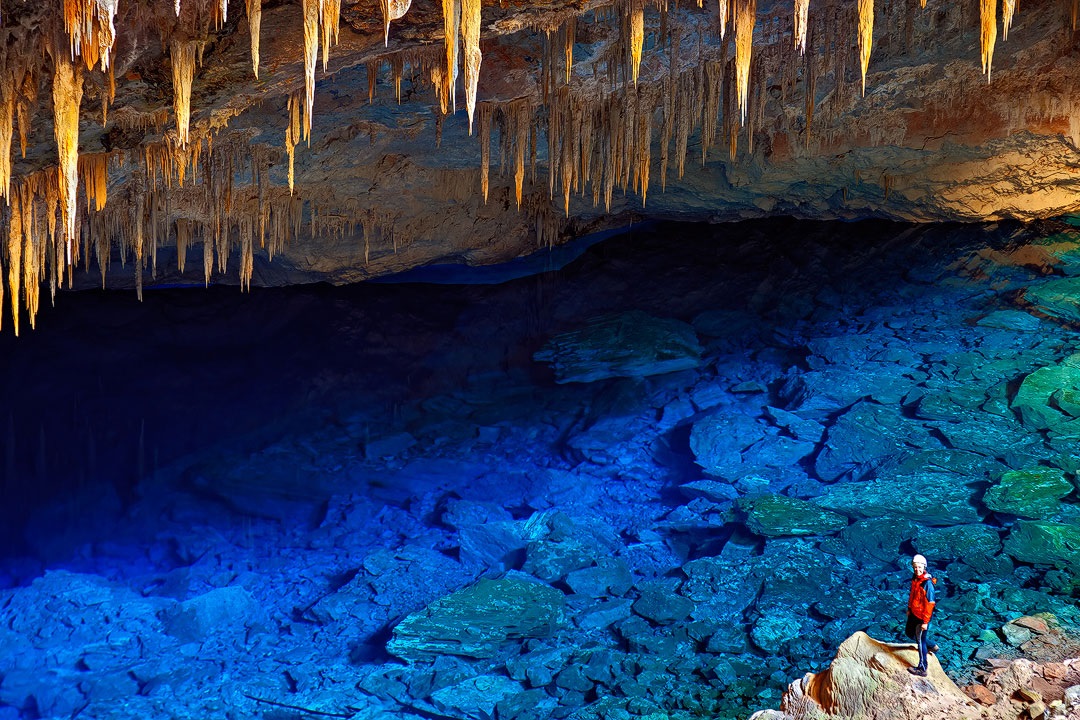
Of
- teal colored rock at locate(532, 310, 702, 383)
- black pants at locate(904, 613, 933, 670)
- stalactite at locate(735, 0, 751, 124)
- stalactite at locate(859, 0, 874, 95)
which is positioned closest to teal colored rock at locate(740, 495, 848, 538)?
black pants at locate(904, 613, 933, 670)

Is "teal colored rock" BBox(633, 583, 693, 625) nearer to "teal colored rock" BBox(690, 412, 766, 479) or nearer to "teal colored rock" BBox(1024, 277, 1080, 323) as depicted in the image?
"teal colored rock" BBox(690, 412, 766, 479)

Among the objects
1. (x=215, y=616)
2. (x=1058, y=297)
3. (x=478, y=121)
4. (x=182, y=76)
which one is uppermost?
(x=478, y=121)

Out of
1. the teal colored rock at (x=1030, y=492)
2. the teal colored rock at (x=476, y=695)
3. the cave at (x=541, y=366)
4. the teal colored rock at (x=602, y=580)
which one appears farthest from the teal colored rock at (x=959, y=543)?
the teal colored rock at (x=476, y=695)

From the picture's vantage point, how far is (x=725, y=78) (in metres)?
6.70

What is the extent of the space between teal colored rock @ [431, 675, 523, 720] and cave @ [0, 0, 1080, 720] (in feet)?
0.09

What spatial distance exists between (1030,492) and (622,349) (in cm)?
478

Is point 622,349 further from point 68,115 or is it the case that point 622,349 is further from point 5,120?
point 5,120

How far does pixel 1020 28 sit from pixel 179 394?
9079 mm

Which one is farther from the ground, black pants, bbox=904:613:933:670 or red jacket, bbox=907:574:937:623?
red jacket, bbox=907:574:937:623

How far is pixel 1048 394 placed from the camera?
7094 millimetres

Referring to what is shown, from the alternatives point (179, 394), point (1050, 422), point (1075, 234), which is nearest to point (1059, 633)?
point (1050, 422)

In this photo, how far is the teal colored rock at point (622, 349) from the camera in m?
9.52

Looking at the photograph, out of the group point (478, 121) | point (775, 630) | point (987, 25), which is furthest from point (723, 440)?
point (987, 25)

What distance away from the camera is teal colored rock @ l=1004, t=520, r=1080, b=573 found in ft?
16.7
